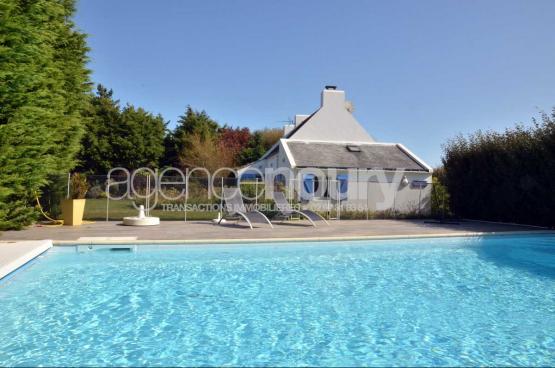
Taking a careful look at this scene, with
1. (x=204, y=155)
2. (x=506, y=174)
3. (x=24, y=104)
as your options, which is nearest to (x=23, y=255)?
(x=24, y=104)

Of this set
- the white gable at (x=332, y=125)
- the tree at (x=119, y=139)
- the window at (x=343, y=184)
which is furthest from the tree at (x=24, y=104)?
the tree at (x=119, y=139)

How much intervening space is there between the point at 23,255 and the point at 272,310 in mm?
5317

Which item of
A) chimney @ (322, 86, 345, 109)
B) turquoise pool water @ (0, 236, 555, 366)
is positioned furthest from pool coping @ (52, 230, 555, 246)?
chimney @ (322, 86, 345, 109)

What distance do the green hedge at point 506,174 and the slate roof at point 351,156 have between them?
2154mm

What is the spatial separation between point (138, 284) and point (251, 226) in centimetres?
676

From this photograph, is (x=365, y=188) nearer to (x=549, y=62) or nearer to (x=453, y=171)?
(x=453, y=171)

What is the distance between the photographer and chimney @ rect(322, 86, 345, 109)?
1254 inches

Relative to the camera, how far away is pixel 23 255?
25.7 ft

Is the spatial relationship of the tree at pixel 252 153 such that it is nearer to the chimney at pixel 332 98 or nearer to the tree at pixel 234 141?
the tree at pixel 234 141

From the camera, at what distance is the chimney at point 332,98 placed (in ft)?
104

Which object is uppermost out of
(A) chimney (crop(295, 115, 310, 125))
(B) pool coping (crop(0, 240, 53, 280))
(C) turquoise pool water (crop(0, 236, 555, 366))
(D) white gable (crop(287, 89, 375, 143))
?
(A) chimney (crop(295, 115, 310, 125))

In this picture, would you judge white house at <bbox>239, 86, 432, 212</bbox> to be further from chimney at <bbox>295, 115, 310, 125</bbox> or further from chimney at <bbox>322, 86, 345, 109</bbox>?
chimney at <bbox>295, 115, 310, 125</bbox>

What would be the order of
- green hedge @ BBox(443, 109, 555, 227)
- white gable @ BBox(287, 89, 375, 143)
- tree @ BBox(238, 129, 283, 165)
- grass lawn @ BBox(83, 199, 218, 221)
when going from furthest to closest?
tree @ BBox(238, 129, 283, 165) → white gable @ BBox(287, 89, 375, 143) → green hedge @ BBox(443, 109, 555, 227) → grass lawn @ BBox(83, 199, 218, 221)

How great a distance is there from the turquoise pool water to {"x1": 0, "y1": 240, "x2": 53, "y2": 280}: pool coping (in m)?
0.16
